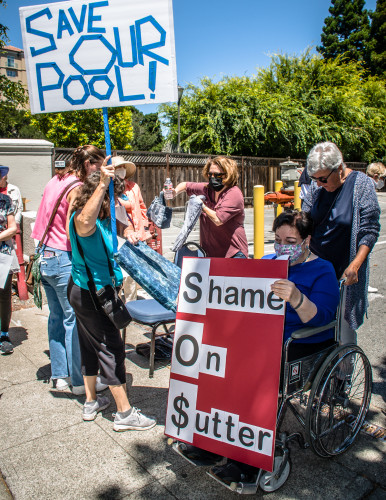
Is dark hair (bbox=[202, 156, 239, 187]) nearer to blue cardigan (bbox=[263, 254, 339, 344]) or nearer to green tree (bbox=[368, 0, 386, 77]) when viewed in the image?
blue cardigan (bbox=[263, 254, 339, 344])

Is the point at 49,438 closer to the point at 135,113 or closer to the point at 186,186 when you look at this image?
the point at 186,186

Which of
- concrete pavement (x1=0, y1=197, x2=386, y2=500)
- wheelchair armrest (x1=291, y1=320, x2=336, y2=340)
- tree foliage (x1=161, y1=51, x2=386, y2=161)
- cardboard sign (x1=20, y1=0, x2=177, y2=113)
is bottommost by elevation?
concrete pavement (x1=0, y1=197, x2=386, y2=500)

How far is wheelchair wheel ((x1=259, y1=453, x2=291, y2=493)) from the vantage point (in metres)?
2.18

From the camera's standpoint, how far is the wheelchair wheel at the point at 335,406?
2285mm

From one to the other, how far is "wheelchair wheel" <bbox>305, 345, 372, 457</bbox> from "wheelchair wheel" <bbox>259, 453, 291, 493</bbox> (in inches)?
7.5

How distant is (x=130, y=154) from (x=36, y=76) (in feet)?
36.4

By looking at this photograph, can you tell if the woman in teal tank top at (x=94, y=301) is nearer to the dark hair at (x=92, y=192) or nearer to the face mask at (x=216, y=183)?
the dark hair at (x=92, y=192)

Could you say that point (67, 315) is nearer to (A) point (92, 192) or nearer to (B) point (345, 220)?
(A) point (92, 192)

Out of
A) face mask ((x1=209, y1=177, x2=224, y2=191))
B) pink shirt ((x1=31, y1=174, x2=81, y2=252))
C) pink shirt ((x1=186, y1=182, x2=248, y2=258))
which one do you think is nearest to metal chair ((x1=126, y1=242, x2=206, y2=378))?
pink shirt ((x1=186, y1=182, x2=248, y2=258))

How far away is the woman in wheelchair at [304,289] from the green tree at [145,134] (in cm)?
4823

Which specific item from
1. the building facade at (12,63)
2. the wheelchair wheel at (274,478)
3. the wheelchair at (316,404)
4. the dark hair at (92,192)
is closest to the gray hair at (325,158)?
the wheelchair at (316,404)

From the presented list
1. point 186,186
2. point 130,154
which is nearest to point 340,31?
point 130,154

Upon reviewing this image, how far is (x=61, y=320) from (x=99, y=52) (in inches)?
78.2

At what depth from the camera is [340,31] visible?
45.3 metres
